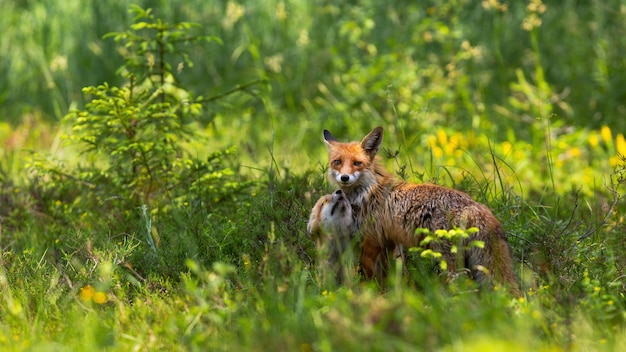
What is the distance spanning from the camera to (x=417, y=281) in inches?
198

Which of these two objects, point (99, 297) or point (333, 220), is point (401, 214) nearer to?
point (333, 220)

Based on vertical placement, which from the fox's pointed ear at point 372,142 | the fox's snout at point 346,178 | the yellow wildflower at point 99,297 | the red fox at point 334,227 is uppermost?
the fox's pointed ear at point 372,142

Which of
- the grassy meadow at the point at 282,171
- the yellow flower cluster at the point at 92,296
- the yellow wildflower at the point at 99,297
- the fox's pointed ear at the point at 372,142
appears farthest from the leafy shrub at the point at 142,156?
the yellow wildflower at the point at 99,297

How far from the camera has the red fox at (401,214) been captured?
5.00 metres

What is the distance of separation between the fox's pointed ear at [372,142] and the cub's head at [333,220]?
608 mm

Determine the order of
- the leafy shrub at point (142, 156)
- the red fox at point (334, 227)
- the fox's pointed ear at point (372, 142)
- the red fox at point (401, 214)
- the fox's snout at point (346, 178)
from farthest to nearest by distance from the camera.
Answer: the leafy shrub at point (142, 156), the fox's pointed ear at point (372, 142), the fox's snout at point (346, 178), the red fox at point (334, 227), the red fox at point (401, 214)

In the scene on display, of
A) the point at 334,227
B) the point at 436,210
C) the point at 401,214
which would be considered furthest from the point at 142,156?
the point at 436,210

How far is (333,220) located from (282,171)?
358 centimetres

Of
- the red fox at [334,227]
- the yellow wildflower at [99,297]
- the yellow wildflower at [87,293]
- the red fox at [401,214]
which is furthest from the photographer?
the red fox at [334,227]

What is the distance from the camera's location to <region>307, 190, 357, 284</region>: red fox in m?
5.30

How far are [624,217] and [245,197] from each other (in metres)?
3.06

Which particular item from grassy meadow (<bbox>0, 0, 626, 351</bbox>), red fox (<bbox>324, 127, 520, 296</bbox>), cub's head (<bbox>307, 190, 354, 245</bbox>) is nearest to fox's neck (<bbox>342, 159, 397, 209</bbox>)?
red fox (<bbox>324, 127, 520, 296</bbox>)

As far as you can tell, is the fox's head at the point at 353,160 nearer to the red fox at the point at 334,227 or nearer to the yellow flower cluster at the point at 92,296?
the red fox at the point at 334,227

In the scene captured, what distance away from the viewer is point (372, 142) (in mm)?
5961
